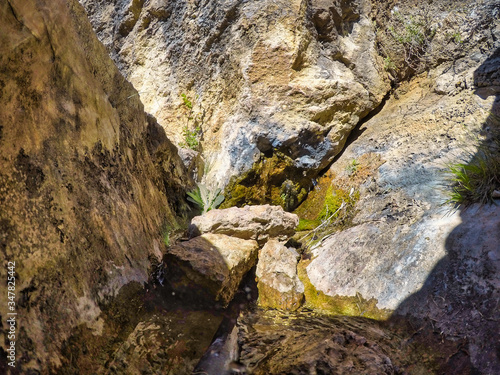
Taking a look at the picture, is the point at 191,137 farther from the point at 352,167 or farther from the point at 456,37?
the point at 456,37

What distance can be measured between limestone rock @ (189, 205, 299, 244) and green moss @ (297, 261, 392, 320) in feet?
1.98

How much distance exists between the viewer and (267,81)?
15.2 feet

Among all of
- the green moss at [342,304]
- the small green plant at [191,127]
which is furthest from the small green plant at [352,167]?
the small green plant at [191,127]

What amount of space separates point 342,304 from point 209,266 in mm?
1209

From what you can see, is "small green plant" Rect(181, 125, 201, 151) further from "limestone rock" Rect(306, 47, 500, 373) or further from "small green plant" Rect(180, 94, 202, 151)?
"limestone rock" Rect(306, 47, 500, 373)

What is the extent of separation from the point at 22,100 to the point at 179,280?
152cm

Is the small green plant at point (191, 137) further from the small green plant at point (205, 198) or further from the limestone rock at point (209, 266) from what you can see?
the limestone rock at point (209, 266)

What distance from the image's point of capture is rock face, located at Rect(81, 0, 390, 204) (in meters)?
4.56

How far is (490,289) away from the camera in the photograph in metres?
2.55

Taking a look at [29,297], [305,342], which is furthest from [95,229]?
[305,342]

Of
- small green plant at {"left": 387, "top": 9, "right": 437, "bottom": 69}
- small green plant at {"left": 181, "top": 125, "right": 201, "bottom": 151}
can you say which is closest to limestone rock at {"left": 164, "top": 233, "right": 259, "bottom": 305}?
small green plant at {"left": 181, "top": 125, "right": 201, "bottom": 151}

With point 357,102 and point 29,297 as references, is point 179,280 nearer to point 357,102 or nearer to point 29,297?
point 29,297

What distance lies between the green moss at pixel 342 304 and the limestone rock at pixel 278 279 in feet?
0.26

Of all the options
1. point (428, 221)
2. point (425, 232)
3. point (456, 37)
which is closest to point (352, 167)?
point (428, 221)
